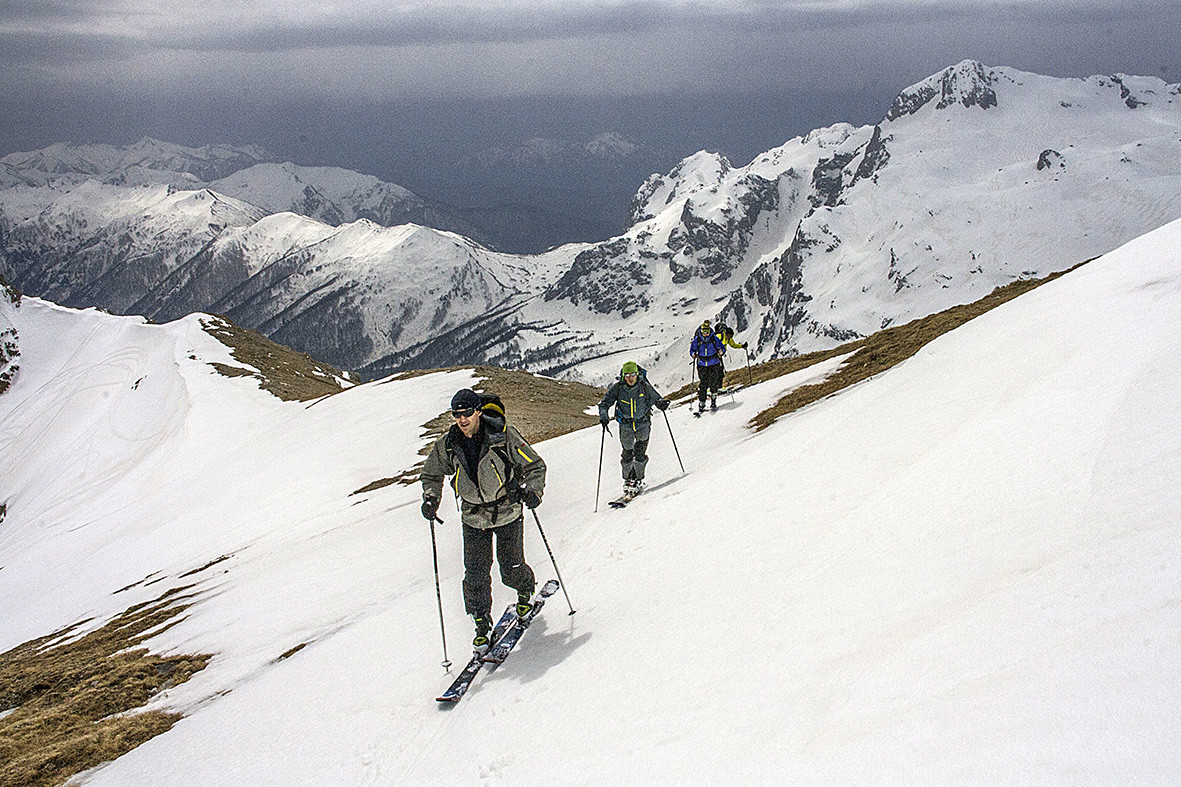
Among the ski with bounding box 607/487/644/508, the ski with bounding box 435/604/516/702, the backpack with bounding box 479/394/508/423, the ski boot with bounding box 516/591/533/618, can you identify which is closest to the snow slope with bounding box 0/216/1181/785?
the ski with bounding box 435/604/516/702

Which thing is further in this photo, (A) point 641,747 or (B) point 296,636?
(B) point 296,636

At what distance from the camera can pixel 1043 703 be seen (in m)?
3.78

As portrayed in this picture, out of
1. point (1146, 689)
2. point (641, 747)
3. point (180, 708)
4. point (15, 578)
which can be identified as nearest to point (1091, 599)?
point (1146, 689)

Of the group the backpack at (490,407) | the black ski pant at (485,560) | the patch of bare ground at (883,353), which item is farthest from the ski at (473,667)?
the patch of bare ground at (883,353)

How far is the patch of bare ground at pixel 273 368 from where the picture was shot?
70.1m

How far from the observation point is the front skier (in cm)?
854

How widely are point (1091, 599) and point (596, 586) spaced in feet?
24.0

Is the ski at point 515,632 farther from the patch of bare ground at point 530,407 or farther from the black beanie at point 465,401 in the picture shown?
the patch of bare ground at point 530,407

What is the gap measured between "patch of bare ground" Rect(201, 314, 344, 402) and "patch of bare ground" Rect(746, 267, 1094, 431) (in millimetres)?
52508

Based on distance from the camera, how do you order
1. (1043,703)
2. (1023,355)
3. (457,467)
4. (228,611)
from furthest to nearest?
(228,611) < (1023,355) < (457,467) < (1043,703)

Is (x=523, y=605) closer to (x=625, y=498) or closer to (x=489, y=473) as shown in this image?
(x=489, y=473)

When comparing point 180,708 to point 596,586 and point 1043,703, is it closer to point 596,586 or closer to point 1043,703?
point 596,586

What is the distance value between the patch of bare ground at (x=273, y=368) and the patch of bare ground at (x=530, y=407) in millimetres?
20595

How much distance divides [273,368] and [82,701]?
81.2 m
